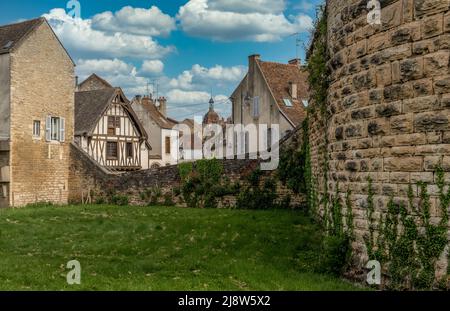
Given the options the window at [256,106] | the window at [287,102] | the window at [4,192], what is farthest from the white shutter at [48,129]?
the window at [287,102]

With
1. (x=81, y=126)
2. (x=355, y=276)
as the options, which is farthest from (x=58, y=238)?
(x=81, y=126)

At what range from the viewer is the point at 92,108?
3338 cm

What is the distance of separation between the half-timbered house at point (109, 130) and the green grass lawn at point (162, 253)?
16518 millimetres

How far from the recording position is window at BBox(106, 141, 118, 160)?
33781 millimetres

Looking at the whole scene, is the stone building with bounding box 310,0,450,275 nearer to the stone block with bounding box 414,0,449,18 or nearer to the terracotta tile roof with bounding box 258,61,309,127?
the stone block with bounding box 414,0,449,18

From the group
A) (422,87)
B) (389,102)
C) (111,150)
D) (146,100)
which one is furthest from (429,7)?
(146,100)

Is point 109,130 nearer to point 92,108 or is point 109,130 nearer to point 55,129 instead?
point 92,108

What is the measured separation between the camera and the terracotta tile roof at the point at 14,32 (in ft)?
75.8

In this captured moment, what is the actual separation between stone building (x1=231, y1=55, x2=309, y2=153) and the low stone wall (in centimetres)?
1302

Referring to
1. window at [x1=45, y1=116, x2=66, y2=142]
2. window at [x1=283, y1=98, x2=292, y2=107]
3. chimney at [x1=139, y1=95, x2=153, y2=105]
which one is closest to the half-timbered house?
window at [x1=45, y1=116, x2=66, y2=142]

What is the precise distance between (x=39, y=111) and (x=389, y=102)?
2020cm
